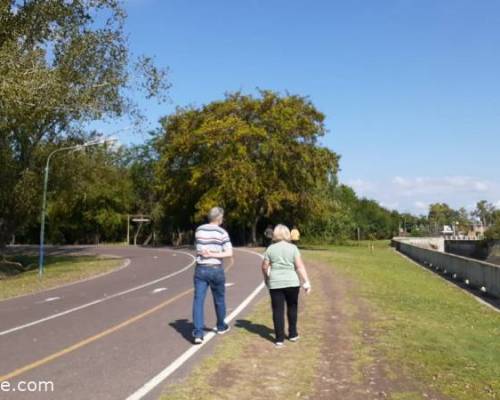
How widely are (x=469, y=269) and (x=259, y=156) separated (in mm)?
27783

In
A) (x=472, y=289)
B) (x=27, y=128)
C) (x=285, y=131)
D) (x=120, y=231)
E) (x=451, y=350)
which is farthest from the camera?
(x=120, y=231)

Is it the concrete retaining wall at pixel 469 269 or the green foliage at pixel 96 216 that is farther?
the green foliage at pixel 96 216

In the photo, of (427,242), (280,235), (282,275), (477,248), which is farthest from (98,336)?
(477,248)

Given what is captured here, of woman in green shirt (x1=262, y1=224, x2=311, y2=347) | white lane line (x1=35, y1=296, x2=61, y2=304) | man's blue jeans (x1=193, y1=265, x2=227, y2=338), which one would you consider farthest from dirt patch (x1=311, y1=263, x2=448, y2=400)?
white lane line (x1=35, y1=296, x2=61, y2=304)

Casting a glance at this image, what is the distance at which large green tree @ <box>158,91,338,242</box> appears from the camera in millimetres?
47219

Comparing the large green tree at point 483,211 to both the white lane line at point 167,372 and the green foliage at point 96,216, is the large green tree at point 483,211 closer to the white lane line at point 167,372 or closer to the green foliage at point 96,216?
the green foliage at point 96,216

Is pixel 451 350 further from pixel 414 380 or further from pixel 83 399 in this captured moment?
pixel 83 399

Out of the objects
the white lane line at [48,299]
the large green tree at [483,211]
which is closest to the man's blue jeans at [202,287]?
the white lane line at [48,299]

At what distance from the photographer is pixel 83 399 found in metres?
6.16

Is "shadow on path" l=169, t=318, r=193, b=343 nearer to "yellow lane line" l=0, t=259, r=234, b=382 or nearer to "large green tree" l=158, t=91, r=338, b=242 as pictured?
"yellow lane line" l=0, t=259, r=234, b=382

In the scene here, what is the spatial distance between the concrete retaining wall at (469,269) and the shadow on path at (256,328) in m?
10.6

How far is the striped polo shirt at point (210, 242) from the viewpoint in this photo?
9.08m

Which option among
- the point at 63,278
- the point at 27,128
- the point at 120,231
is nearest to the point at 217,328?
the point at 63,278

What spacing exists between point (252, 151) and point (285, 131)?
3.27 meters
